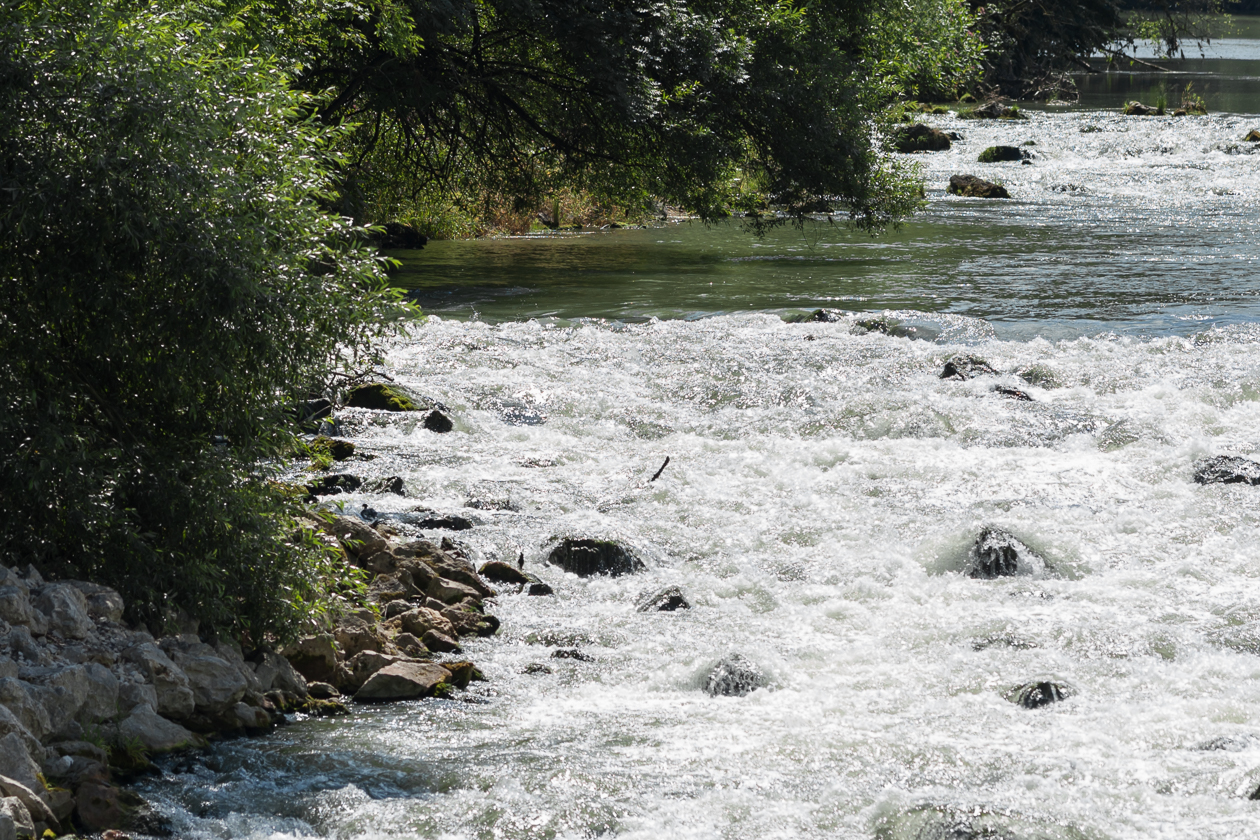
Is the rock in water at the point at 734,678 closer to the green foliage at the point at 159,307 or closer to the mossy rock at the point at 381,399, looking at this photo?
the green foliage at the point at 159,307

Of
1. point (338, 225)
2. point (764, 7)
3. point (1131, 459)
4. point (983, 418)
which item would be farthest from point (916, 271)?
point (338, 225)

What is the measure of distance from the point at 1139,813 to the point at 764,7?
1645 centimetres

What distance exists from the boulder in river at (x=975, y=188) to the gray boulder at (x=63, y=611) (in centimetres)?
3082

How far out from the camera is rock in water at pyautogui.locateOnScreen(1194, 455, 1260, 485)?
465 inches

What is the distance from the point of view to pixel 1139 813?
6.24 meters

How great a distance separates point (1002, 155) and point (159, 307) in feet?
125

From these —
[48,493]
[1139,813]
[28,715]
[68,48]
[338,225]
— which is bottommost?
[1139,813]

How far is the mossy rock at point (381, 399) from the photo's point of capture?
14.7 meters

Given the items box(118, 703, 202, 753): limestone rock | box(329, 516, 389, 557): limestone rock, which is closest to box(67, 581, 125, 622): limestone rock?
box(118, 703, 202, 753): limestone rock

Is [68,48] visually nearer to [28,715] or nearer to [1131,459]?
[28,715]

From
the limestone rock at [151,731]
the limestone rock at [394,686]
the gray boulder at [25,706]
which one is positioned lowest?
the limestone rock at [394,686]

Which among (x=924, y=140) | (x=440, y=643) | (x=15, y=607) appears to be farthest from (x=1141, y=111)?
(x=15, y=607)

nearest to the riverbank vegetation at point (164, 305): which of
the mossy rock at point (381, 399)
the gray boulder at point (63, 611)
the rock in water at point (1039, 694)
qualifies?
the gray boulder at point (63, 611)

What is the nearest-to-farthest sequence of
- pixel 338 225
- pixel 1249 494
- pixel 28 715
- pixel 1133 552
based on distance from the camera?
pixel 28 715
pixel 338 225
pixel 1133 552
pixel 1249 494
